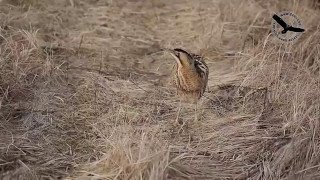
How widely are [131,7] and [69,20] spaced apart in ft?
1.78

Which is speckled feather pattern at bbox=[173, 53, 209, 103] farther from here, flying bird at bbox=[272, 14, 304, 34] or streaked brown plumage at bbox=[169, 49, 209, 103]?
flying bird at bbox=[272, 14, 304, 34]

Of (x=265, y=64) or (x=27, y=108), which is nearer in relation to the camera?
(x=27, y=108)

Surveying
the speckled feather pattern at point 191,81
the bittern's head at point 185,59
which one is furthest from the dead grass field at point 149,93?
the bittern's head at point 185,59

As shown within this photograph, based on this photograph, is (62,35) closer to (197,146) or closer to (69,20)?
(69,20)

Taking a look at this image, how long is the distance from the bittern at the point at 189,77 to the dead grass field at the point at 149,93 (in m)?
0.08

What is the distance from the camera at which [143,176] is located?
278 cm

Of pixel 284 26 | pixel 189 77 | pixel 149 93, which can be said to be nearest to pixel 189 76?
pixel 189 77

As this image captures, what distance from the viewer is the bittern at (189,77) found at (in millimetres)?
3393

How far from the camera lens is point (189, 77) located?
3.39 meters

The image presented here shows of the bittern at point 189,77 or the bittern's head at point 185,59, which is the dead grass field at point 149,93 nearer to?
the bittern at point 189,77

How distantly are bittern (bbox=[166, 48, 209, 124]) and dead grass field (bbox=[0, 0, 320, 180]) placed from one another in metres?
0.08

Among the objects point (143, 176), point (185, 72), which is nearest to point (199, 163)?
point (143, 176)

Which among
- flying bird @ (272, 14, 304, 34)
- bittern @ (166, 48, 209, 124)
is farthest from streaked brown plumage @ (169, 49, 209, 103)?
flying bird @ (272, 14, 304, 34)

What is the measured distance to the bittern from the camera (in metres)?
3.39
